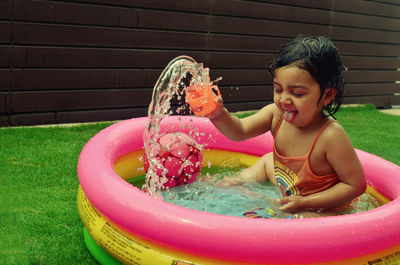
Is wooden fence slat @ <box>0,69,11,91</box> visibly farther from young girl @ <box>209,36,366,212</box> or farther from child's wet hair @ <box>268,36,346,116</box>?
child's wet hair @ <box>268,36,346,116</box>

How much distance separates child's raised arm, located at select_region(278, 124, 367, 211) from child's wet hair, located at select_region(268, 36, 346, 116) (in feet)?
0.71

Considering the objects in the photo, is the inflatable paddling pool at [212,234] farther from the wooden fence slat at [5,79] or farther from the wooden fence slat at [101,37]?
the wooden fence slat at [101,37]

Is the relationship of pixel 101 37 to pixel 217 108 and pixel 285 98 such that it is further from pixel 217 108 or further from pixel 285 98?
pixel 285 98

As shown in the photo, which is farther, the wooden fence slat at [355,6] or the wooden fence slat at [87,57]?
the wooden fence slat at [355,6]

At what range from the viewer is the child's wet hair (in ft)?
7.59

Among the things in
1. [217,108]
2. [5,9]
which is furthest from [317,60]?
[5,9]

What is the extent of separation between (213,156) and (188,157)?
2.13ft

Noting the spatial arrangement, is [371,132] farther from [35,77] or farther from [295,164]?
[35,77]

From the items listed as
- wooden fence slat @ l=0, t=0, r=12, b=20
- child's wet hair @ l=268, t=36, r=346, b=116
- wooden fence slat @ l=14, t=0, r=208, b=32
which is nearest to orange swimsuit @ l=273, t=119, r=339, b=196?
child's wet hair @ l=268, t=36, r=346, b=116

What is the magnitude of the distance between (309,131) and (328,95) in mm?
258

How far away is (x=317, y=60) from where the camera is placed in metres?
2.32

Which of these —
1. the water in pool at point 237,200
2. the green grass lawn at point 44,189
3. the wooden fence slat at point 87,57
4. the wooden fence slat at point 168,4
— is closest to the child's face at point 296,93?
the water in pool at point 237,200

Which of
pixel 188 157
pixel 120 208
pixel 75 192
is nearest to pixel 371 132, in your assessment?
pixel 188 157

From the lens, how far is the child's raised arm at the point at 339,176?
246 centimetres
